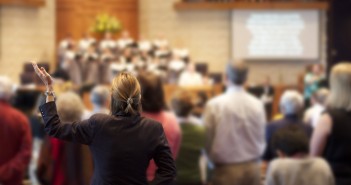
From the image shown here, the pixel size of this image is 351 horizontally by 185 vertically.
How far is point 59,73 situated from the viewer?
1102cm

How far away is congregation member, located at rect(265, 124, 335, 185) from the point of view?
3.52 m

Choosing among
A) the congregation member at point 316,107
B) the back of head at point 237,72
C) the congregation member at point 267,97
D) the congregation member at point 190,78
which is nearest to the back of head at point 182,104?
Answer: the back of head at point 237,72

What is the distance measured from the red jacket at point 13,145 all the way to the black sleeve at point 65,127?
168 centimetres

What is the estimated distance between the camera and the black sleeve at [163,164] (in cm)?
233

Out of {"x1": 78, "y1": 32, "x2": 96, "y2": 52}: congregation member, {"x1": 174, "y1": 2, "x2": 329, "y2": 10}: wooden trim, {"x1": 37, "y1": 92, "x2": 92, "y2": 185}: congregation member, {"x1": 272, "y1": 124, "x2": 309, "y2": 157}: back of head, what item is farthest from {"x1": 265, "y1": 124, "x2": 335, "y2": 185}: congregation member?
{"x1": 174, "y1": 2, "x2": 329, "y2": 10}: wooden trim

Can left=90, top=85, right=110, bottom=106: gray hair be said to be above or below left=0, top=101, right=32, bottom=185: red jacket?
above

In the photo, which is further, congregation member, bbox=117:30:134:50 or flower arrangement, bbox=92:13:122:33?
flower arrangement, bbox=92:13:122:33

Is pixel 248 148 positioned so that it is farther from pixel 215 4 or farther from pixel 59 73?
pixel 215 4

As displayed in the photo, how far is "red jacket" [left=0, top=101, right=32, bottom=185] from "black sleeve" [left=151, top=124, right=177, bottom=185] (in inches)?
70.4

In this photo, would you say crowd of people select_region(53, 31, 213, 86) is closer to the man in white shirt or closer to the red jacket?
the man in white shirt

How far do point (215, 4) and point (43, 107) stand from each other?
1211cm

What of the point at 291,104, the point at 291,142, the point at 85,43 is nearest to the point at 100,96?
the point at 291,104

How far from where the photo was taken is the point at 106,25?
1391 centimetres

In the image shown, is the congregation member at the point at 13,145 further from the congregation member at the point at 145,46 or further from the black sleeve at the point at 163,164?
the congregation member at the point at 145,46
